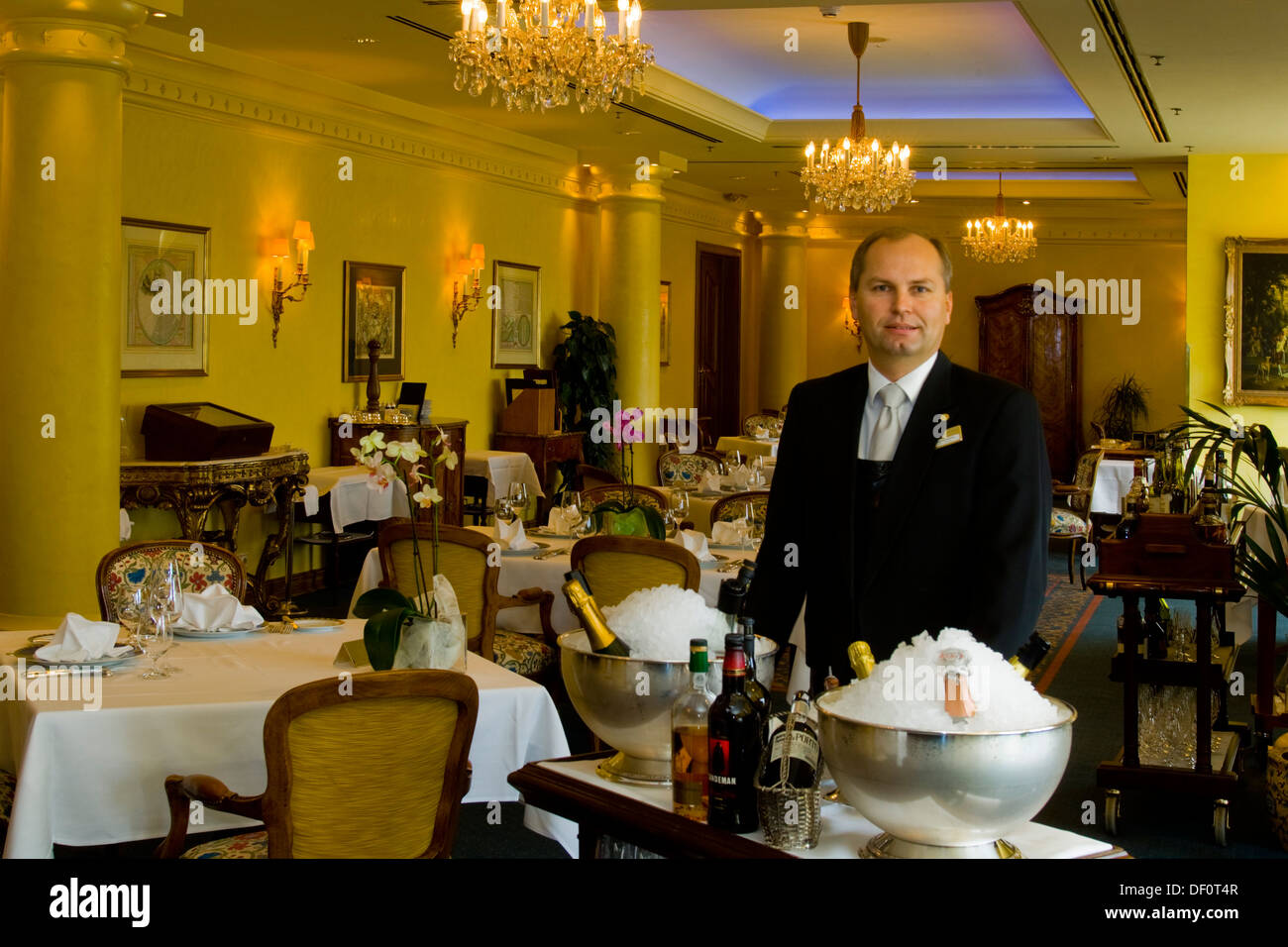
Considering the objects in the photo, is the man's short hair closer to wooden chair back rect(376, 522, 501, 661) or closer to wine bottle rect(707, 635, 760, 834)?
wine bottle rect(707, 635, 760, 834)

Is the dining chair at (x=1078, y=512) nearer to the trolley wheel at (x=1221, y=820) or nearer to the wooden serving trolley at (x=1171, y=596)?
the wooden serving trolley at (x=1171, y=596)

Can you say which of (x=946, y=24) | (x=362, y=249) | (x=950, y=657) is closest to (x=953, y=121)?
(x=946, y=24)

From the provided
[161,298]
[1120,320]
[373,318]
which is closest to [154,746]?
[161,298]

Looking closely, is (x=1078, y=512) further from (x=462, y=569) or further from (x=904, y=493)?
(x=904, y=493)

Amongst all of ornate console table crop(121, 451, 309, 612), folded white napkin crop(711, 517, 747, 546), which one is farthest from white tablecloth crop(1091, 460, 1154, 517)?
ornate console table crop(121, 451, 309, 612)

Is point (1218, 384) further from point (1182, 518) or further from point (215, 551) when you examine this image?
point (215, 551)

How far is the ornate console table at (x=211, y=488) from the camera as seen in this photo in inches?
284

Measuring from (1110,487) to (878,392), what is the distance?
9754mm

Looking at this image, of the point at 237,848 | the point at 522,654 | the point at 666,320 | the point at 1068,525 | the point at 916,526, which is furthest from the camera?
the point at 666,320

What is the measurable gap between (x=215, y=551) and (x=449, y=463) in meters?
1.55

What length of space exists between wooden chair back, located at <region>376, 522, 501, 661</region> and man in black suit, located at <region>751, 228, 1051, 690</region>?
2568 millimetres

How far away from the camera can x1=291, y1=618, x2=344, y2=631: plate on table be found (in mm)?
4121

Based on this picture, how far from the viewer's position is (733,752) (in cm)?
181

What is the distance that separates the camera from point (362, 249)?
9805mm
